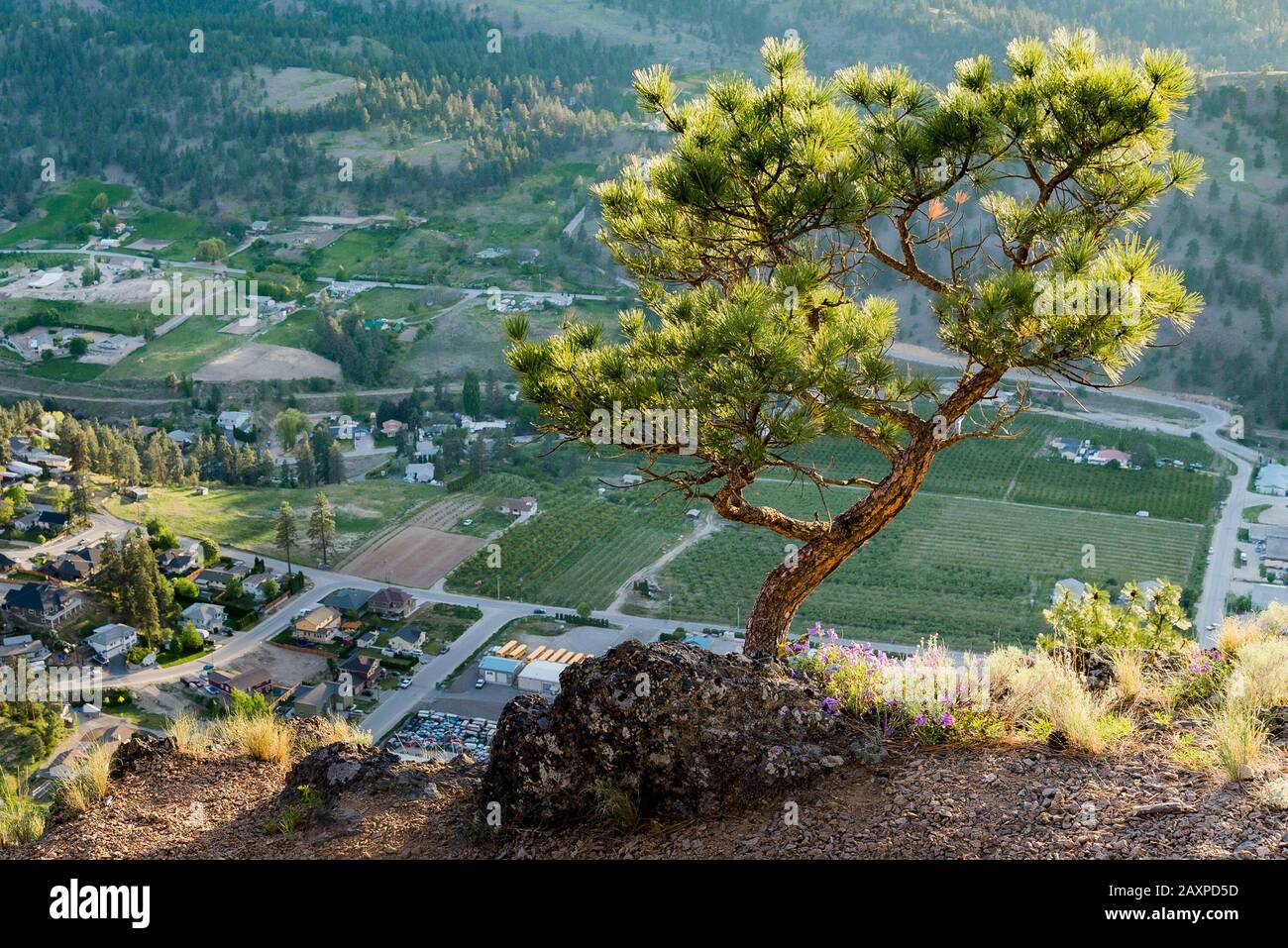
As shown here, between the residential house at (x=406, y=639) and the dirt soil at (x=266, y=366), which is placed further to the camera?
the dirt soil at (x=266, y=366)

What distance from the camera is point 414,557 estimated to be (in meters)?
48.1

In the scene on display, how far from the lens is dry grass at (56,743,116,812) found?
25.8 feet

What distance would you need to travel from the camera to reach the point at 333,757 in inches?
312

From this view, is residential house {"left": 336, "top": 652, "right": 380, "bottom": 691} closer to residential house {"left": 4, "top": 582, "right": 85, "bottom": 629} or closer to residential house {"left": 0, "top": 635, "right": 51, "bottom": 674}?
residential house {"left": 0, "top": 635, "right": 51, "bottom": 674}

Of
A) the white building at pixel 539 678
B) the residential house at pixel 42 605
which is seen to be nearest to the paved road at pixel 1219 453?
the white building at pixel 539 678

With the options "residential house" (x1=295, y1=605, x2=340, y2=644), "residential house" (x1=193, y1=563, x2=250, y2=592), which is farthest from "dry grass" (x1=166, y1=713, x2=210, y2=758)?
"residential house" (x1=193, y1=563, x2=250, y2=592)

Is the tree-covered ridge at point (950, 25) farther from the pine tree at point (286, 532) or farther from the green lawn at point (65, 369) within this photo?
the pine tree at point (286, 532)

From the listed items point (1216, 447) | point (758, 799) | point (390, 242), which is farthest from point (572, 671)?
point (390, 242)

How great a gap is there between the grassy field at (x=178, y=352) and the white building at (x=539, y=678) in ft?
177

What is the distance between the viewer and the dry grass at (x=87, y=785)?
310 inches

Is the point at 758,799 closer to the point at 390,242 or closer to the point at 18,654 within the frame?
the point at 18,654

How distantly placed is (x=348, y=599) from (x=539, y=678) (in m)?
11.2

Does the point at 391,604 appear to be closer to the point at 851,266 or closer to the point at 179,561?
the point at 179,561

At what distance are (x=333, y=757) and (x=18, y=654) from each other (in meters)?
33.4
